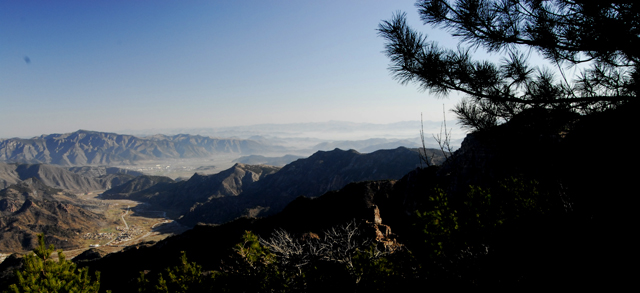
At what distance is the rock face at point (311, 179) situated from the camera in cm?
12562

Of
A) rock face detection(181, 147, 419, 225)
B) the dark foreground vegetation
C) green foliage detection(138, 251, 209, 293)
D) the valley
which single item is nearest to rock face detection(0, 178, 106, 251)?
the valley

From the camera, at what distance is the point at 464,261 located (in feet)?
20.8

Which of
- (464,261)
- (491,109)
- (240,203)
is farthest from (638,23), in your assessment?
(240,203)

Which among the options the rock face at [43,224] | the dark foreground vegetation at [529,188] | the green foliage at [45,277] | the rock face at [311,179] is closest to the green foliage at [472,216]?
the dark foreground vegetation at [529,188]

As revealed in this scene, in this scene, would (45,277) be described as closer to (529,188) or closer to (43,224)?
(529,188)

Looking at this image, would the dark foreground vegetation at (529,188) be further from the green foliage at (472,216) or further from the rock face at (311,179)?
the rock face at (311,179)

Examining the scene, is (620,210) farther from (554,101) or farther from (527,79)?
(527,79)

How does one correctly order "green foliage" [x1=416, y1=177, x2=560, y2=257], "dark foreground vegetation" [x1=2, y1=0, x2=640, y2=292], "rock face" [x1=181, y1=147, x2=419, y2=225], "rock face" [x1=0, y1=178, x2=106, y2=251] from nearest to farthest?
1. "dark foreground vegetation" [x1=2, y1=0, x2=640, y2=292]
2. "green foliage" [x1=416, y1=177, x2=560, y2=257]
3. "rock face" [x1=0, y1=178, x2=106, y2=251]
4. "rock face" [x1=181, y1=147, x2=419, y2=225]

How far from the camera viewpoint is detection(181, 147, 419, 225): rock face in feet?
412

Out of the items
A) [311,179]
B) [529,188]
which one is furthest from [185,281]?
[311,179]

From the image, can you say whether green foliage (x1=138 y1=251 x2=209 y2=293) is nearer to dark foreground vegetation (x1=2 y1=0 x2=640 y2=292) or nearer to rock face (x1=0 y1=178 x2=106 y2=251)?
dark foreground vegetation (x1=2 y1=0 x2=640 y2=292)

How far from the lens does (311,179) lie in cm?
14588

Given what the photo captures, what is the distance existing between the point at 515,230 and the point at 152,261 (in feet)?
168

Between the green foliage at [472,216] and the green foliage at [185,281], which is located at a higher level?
the green foliage at [472,216]
